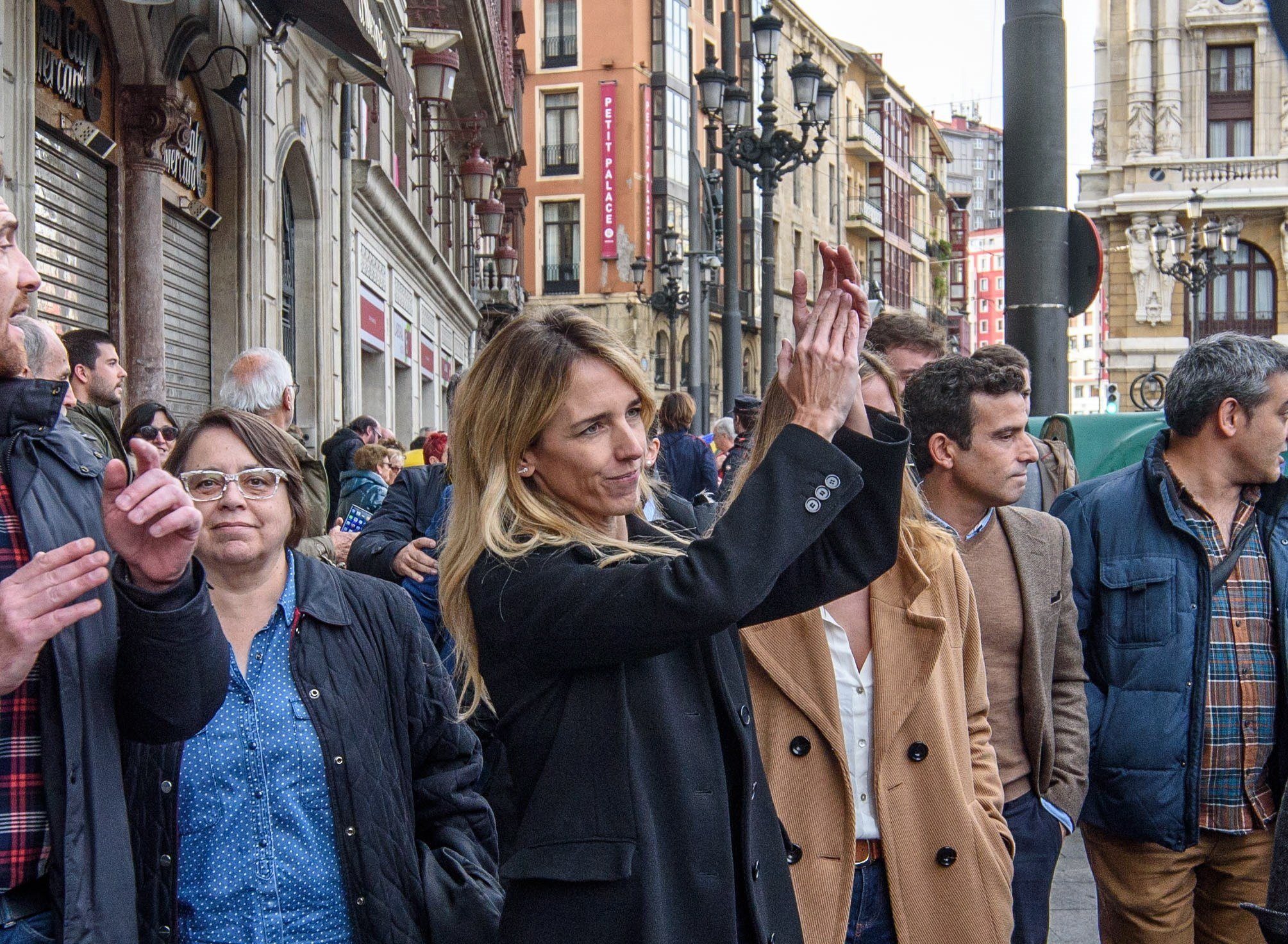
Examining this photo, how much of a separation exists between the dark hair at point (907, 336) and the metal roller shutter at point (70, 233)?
4318 mm

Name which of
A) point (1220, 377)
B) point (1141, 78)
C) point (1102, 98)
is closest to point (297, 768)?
point (1220, 377)

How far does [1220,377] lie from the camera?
4090 mm

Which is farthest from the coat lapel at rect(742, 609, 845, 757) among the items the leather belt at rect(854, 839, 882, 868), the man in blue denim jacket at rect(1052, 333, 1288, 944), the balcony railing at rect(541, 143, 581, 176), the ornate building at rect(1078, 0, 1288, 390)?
the ornate building at rect(1078, 0, 1288, 390)

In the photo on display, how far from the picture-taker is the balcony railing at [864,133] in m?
66.2

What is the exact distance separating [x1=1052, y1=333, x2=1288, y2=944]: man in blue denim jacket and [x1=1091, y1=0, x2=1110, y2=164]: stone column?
55414mm

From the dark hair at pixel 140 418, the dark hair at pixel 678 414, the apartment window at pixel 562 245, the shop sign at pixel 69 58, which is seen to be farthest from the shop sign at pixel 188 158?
the apartment window at pixel 562 245

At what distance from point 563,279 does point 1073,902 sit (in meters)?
44.5

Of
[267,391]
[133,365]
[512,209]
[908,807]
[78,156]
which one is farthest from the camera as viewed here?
[512,209]

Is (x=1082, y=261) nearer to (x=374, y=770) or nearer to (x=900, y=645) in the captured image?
(x=900, y=645)

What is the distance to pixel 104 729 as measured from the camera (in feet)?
7.86

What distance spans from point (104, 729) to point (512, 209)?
34.6m

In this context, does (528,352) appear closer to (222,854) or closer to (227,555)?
(227,555)

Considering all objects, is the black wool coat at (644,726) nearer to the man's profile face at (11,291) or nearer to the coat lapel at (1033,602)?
the man's profile face at (11,291)

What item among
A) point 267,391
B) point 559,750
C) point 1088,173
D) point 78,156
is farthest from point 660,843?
point 1088,173
